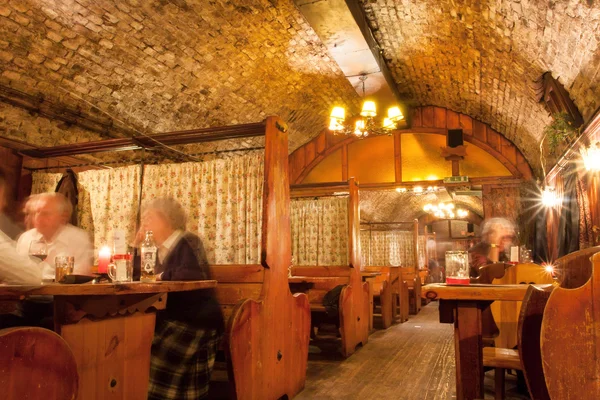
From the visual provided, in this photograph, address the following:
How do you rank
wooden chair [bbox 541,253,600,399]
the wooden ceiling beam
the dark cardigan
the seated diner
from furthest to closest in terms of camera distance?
the wooden ceiling beam → the dark cardigan → the seated diner → wooden chair [bbox 541,253,600,399]

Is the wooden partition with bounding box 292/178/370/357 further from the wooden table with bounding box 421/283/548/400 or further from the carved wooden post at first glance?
the wooden table with bounding box 421/283/548/400

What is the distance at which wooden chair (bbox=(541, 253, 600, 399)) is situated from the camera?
1.57 meters

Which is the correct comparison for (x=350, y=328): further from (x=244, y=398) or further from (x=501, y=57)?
(x=501, y=57)

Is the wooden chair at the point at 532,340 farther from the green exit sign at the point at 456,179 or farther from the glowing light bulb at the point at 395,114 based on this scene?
the green exit sign at the point at 456,179

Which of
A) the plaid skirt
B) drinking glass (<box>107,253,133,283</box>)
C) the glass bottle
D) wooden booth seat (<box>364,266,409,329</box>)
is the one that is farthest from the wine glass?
wooden booth seat (<box>364,266,409,329</box>)

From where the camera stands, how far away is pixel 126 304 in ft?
7.85

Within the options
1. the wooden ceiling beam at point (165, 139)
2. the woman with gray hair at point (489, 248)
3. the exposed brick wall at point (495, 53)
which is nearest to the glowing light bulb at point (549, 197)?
the exposed brick wall at point (495, 53)

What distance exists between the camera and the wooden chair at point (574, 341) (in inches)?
62.0

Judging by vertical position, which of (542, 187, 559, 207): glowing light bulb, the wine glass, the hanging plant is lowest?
the wine glass

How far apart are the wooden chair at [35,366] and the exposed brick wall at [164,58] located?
403cm

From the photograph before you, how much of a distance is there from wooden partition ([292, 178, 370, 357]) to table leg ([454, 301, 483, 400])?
2.34 m

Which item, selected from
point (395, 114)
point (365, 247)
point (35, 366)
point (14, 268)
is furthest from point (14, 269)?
point (365, 247)

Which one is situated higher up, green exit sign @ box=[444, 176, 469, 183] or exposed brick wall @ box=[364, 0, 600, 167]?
exposed brick wall @ box=[364, 0, 600, 167]

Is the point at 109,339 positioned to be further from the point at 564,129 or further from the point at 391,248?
the point at 391,248
